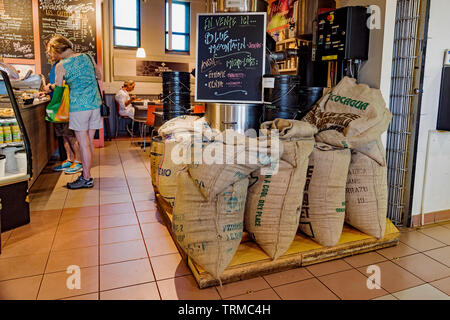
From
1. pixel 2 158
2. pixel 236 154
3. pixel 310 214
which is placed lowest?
pixel 310 214

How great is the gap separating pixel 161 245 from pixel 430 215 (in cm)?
221

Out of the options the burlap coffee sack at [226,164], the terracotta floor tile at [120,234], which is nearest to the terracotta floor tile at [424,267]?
the burlap coffee sack at [226,164]

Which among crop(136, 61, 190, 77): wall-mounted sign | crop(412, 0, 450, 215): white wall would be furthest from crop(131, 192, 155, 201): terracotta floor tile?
crop(136, 61, 190, 77): wall-mounted sign

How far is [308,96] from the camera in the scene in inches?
113

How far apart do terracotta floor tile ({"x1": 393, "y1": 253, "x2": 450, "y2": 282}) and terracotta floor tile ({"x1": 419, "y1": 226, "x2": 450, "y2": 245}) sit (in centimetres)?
40

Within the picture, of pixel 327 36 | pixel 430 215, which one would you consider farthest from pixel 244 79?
pixel 430 215

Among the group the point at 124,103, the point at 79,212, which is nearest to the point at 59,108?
the point at 79,212

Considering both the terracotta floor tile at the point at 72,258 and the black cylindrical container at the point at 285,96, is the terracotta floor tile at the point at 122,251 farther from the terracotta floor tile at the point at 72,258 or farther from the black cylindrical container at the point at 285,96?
the black cylindrical container at the point at 285,96

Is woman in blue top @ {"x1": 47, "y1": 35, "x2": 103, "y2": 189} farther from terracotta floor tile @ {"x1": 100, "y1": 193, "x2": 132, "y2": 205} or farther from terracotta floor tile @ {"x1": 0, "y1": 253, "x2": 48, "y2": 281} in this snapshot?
terracotta floor tile @ {"x1": 0, "y1": 253, "x2": 48, "y2": 281}

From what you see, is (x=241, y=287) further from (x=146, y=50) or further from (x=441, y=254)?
(x=146, y=50)

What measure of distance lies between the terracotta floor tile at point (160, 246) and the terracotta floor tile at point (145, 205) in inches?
27.1

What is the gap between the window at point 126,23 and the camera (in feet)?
27.3
